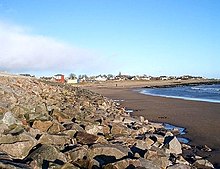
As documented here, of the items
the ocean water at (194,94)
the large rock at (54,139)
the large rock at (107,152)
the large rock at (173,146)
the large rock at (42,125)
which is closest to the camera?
the large rock at (107,152)

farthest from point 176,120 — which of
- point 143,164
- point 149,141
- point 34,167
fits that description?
point 34,167

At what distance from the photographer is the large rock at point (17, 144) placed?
5672mm

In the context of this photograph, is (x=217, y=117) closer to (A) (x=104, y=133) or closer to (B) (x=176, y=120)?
(B) (x=176, y=120)

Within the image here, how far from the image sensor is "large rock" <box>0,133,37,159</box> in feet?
18.6

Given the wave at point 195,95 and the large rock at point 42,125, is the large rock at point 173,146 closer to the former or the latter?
the large rock at point 42,125

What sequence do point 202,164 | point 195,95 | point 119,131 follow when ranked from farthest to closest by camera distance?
1. point 195,95
2. point 119,131
3. point 202,164

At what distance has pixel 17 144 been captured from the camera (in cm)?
579

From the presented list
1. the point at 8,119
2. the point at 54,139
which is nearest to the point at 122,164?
the point at 54,139

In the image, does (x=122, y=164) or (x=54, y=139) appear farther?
(x=54, y=139)

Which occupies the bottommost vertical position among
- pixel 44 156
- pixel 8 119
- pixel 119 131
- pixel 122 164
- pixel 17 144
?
A: pixel 119 131

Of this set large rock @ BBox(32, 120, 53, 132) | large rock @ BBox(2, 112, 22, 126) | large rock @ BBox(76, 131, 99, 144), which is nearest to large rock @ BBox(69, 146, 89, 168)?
large rock @ BBox(76, 131, 99, 144)

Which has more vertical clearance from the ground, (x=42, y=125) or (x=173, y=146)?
(x=42, y=125)

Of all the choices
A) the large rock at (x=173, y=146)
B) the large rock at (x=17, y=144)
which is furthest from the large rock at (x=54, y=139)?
the large rock at (x=173, y=146)

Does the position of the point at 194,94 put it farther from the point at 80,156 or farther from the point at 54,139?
the point at 80,156
